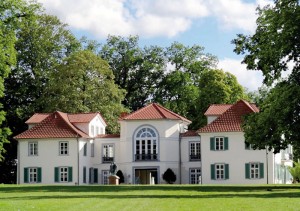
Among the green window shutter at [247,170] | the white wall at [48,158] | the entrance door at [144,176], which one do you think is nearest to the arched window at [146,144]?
the entrance door at [144,176]

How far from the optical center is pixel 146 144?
57938 mm

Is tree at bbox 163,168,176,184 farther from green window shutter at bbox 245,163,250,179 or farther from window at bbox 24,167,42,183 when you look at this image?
window at bbox 24,167,42,183

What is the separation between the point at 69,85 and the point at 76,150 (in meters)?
7.82

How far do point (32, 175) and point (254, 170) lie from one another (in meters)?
17.5

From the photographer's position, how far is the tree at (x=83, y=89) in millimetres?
63531

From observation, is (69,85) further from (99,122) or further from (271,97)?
(271,97)

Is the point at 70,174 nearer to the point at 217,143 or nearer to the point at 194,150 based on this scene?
the point at 194,150

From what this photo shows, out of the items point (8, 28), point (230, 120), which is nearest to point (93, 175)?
point (230, 120)

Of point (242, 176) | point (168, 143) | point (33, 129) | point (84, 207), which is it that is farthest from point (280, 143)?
point (33, 129)

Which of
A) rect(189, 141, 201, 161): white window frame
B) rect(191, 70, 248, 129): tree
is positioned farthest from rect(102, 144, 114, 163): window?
→ rect(191, 70, 248, 129): tree

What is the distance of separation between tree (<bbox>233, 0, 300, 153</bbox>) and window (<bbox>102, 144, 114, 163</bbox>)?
2464 cm

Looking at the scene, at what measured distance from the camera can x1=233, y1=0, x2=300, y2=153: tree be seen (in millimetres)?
33094

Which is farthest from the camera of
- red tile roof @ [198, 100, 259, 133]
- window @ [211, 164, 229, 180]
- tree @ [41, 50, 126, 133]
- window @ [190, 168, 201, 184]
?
tree @ [41, 50, 126, 133]

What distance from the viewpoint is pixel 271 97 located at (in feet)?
116
